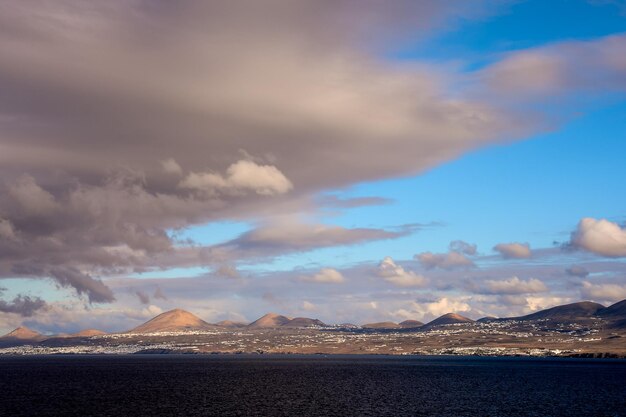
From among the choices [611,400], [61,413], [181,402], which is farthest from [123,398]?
[611,400]

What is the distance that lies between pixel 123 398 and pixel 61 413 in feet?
128

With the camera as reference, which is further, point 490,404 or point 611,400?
point 611,400

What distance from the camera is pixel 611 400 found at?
172 m

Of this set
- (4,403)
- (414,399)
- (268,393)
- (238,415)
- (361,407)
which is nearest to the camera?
(238,415)

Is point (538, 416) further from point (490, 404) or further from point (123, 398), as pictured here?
point (123, 398)

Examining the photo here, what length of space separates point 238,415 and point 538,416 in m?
65.5

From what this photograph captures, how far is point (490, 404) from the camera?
518 feet

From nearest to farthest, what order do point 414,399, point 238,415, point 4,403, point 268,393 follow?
point 238,415
point 4,403
point 414,399
point 268,393

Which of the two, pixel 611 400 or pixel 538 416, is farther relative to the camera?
pixel 611 400

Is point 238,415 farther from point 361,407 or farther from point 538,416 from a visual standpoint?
point 538,416

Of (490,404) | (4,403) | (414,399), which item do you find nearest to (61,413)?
(4,403)

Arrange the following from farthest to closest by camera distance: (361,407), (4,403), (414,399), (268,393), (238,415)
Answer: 1. (268,393)
2. (414,399)
3. (4,403)
4. (361,407)
5. (238,415)

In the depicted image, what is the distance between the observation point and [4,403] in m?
157

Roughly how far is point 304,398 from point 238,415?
134ft
